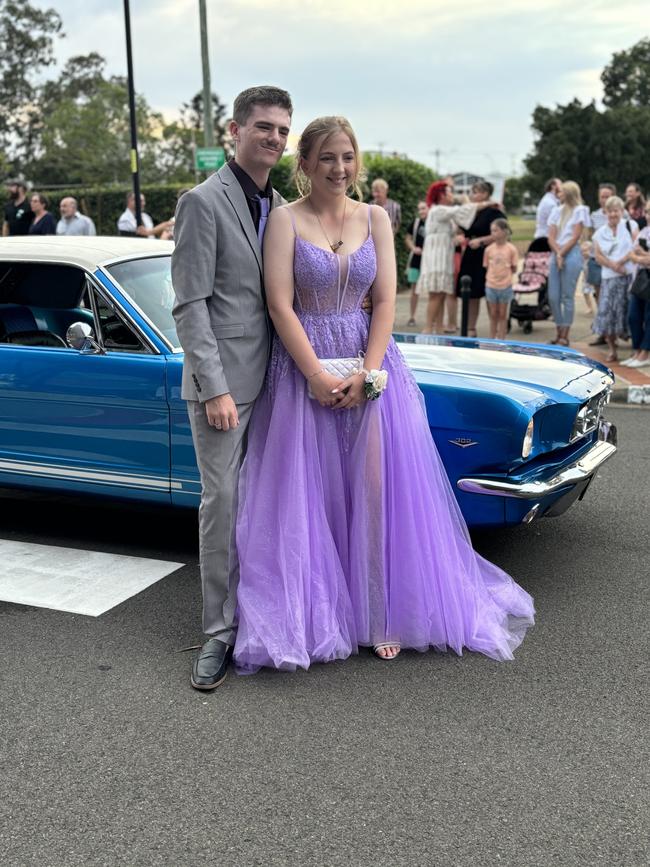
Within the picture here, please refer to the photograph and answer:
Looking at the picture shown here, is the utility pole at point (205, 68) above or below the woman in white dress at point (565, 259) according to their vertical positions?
above

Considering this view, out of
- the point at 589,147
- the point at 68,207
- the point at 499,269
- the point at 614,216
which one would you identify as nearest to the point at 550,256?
the point at 499,269

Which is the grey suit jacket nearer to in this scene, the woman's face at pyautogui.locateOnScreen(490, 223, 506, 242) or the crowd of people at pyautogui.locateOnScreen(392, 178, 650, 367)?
the crowd of people at pyautogui.locateOnScreen(392, 178, 650, 367)

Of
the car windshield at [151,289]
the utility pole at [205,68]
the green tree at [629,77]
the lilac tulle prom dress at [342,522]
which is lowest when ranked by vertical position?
the lilac tulle prom dress at [342,522]

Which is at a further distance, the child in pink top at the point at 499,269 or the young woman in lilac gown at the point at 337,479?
the child in pink top at the point at 499,269

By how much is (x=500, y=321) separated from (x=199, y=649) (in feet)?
26.1

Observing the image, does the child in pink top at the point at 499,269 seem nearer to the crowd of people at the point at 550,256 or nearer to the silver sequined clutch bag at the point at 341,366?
the crowd of people at the point at 550,256

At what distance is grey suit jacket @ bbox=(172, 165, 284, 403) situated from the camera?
3297 mm

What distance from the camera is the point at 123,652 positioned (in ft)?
12.3

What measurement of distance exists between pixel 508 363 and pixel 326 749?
2.28m

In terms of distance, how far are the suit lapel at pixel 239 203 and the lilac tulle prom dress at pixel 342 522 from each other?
22cm

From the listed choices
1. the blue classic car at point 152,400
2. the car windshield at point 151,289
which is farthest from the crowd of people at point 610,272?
the car windshield at point 151,289

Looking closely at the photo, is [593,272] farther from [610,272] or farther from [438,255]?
[438,255]

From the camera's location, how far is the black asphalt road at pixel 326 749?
2545mm

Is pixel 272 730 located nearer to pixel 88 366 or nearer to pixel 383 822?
pixel 383 822
